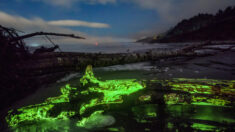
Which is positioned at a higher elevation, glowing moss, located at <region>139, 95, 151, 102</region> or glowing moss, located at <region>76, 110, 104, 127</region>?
glowing moss, located at <region>139, 95, 151, 102</region>

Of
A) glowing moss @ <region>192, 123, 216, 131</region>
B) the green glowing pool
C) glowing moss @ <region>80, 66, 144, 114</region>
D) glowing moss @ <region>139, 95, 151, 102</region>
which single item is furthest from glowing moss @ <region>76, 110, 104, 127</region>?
glowing moss @ <region>192, 123, 216, 131</region>

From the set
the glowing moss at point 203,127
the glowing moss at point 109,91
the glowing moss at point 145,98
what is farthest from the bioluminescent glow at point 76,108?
the glowing moss at point 203,127

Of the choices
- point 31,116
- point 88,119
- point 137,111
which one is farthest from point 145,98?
point 31,116

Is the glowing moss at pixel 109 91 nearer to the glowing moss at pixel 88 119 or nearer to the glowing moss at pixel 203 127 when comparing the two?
the glowing moss at pixel 88 119

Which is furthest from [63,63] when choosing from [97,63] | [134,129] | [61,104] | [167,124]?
[167,124]

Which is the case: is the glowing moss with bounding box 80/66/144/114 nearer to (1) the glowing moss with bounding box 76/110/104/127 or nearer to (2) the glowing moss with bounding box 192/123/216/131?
(1) the glowing moss with bounding box 76/110/104/127

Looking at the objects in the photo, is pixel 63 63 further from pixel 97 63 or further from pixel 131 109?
pixel 131 109

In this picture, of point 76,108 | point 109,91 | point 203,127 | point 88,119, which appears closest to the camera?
point 203,127

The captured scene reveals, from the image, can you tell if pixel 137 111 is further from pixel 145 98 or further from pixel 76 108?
pixel 76 108

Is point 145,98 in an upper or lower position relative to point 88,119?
upper

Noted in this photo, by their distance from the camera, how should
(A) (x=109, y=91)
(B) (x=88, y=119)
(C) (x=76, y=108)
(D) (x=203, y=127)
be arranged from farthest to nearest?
(A) (x=109, y=91) < (C) (x=76, y=108) < (B) (x=88, y=119) < (D) (x=203, y=127)

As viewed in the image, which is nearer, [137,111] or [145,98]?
[137,111]

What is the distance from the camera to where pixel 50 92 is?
2.40 metres

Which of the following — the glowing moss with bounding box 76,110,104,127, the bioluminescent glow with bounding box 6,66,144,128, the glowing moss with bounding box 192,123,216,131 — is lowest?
the glowing moss with bounding box 76,110,104,127
